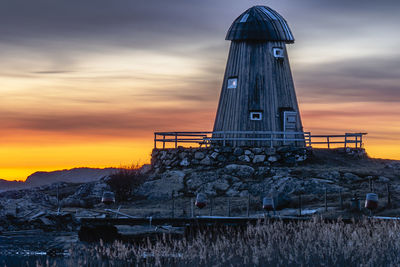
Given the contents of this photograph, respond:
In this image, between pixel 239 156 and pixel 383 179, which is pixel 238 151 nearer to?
pixel 239 156

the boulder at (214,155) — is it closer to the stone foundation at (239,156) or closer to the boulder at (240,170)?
the stone foundation at (239,156)

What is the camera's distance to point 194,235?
1994 centimetres

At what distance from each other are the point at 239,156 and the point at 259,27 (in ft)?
24.5

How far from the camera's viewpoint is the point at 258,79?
37438 millimetres

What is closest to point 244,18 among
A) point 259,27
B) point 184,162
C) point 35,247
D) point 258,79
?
point 259,27

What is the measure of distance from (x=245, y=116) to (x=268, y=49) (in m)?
4.12

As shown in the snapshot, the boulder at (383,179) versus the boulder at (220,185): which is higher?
the boulder at (383,179)

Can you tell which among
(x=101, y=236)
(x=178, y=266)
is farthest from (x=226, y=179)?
(x=178, y=266)

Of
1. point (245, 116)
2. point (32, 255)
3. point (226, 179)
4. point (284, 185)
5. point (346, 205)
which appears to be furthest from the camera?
point (245, 116)

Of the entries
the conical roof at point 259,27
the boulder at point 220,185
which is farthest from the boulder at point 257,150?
the conical roof at point 259,27

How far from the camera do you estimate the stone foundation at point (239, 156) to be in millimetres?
35594

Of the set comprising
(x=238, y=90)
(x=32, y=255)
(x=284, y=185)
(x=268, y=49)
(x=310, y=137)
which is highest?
(x=268, y=49)

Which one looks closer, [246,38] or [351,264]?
[351,264]

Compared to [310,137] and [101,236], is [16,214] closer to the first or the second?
[101,236]
